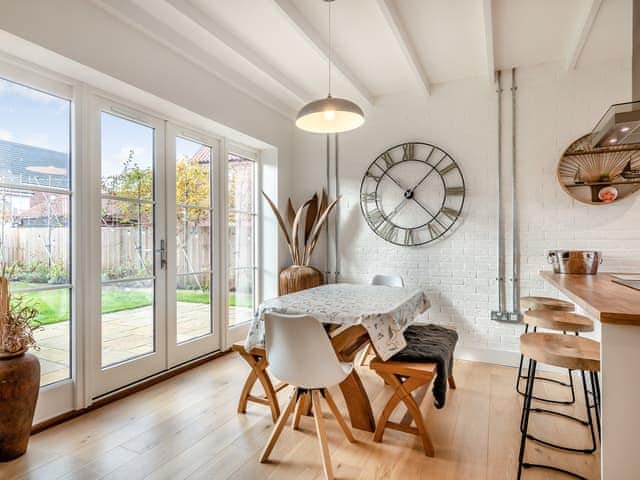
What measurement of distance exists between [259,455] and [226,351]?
73.2 inches

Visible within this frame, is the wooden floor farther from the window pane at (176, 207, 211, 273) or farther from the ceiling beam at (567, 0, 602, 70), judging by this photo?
the ceiling beam at (567, 0, 602, 70)

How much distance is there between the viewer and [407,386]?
206 cm

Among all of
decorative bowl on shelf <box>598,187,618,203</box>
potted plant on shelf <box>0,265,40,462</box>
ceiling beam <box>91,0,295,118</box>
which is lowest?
potted plant on shelf <box>0,265,40,462</box>

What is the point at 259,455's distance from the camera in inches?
78.8

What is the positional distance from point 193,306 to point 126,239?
907 mm

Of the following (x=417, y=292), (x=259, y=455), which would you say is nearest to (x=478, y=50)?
(x=417, y=292)

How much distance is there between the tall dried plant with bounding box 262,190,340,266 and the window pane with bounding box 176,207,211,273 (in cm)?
72

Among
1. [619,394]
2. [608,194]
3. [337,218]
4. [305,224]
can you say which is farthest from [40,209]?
[608,194]

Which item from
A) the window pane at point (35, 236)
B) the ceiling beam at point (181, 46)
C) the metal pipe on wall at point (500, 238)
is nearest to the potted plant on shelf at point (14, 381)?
the window pane at point (35, 236)

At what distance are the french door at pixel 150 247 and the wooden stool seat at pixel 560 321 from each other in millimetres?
2688

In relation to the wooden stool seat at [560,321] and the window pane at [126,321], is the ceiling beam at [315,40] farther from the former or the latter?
the wooden stool seat at [560,321]

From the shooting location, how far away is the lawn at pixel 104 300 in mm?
2273

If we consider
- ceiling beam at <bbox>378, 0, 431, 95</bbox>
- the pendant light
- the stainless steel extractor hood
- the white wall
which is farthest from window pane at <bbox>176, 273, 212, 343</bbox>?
the stainless steel extractor hood

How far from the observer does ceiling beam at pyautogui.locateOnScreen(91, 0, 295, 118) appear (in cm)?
234
